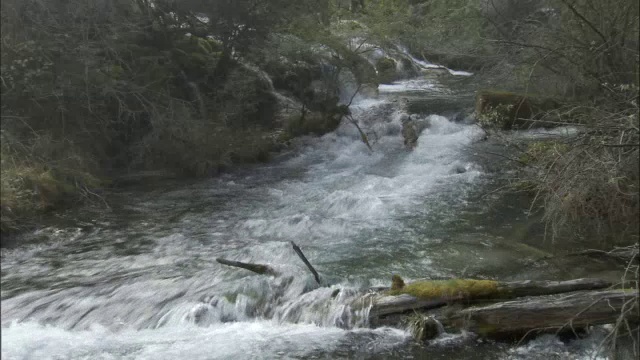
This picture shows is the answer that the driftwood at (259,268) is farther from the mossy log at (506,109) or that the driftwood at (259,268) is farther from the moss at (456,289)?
the mossy log at (506,109)

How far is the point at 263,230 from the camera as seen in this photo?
9.27 m

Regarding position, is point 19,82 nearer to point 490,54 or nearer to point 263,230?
point 263,230

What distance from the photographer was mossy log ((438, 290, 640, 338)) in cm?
536

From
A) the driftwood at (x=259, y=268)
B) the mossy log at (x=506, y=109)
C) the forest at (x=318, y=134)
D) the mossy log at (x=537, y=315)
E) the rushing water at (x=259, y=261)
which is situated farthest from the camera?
the mossy log at (x=506, y=109)

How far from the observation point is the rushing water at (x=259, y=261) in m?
5.82

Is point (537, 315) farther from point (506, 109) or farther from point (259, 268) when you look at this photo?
point (506, 109)

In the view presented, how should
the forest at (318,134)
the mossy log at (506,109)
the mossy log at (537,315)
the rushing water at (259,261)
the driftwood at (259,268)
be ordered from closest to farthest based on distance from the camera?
the mossy log at (537,315)
the rushing water at (259,261)
the forest at (318,134)
the driftwood at (259,268)
the mossy log at (506,109)

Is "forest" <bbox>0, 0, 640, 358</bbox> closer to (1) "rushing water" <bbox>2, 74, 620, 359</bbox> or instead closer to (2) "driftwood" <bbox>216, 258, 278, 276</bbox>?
(1) "rushing water" <bbox>2, 74, 620, 359</bbox>

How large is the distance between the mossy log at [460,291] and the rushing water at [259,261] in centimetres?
28

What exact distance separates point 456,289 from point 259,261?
2999 mm

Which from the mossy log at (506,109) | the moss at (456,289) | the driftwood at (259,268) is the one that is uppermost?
the mossy log at (506,109)

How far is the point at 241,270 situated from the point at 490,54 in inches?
238

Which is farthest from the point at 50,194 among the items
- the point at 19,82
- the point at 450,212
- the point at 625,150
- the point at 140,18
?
the point at 625,150

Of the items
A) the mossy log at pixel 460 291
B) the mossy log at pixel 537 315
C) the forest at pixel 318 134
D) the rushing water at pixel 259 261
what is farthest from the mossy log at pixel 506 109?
the mossy log at pixel 537 315
